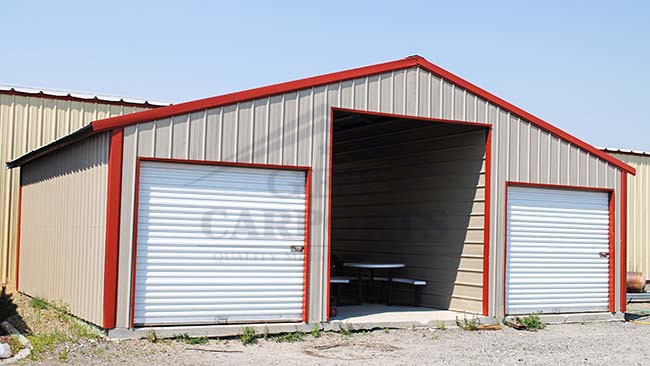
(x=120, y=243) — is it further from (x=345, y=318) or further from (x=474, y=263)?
(x=474, y=263)

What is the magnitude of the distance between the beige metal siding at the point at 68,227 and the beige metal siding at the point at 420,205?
547 centimetres

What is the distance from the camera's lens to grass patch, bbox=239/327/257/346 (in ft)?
31.9

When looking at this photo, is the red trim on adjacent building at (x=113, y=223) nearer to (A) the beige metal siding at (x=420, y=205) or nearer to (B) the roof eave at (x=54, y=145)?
(B) the roof eave at (x=54, y=145)

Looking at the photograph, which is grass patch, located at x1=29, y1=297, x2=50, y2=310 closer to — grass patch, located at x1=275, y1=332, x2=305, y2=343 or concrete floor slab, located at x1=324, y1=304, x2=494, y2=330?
grass patch, located at x1=275, y1=332, x2=305, y2=343

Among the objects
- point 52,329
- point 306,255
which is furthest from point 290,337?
point 52,329

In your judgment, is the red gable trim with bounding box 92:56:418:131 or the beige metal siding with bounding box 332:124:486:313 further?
the beige metal siding with bounding box 332:124:486:313

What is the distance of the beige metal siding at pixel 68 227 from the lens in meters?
9.63

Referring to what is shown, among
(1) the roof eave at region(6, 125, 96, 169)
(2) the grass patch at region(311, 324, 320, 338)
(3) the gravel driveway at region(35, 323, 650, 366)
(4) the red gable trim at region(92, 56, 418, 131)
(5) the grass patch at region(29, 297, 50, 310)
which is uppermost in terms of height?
(4) the red gable trim at region(92, 56, 418, 131)

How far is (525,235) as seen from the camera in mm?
12500

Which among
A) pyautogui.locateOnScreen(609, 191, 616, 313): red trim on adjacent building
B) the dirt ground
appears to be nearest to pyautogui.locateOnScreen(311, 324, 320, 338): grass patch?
the dirt ground

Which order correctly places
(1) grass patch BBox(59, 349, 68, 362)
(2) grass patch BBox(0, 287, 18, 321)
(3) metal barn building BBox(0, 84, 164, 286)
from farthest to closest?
(3) metal barn building BBox(0, 84, 164, 286), (2) grass patch BBox(0, 287, 18, 321), (1) grass patch BBox(59, 349, 68, 362)

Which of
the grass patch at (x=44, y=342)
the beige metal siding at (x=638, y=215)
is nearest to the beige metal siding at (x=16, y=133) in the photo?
the grass patch at (x=44, y=342)

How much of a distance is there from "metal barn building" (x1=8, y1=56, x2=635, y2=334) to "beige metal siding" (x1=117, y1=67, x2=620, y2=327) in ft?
0.06

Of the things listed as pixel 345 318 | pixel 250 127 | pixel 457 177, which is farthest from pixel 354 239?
pixel 250 127
